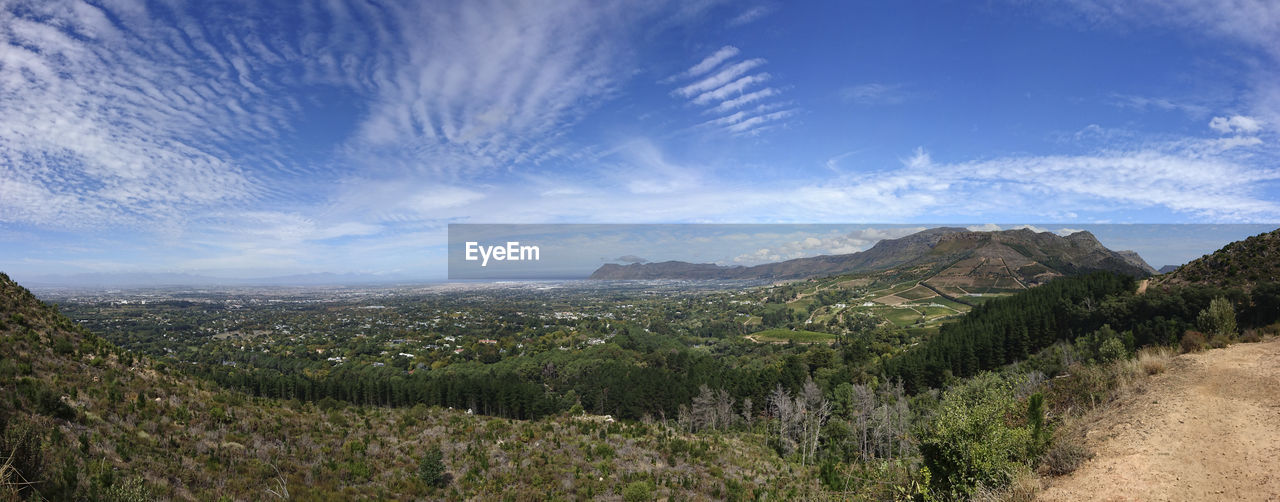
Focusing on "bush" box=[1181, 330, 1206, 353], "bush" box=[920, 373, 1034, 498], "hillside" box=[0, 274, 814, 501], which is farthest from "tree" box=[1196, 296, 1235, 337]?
"hillside" box=[0, 274, 814, 501]

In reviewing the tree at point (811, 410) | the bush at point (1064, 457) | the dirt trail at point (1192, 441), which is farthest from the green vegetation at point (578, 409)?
the dirt trail at point (1192, 441)

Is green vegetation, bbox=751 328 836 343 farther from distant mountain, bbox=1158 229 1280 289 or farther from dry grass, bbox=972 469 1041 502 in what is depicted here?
dry grass, bbox=972 469 1041 502

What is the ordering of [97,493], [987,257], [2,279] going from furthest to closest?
[987,257] → [2,279] → [97,493]

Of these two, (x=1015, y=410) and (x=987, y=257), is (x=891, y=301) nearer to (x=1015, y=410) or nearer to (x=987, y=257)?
(x=987, y=257)

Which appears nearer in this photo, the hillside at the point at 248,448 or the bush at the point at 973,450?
the bush at the point at 973,450

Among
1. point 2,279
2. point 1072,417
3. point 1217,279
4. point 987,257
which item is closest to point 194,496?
point 2,279

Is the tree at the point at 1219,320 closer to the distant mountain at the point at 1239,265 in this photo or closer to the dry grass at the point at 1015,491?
the distant mountain at the point at 1239,265
